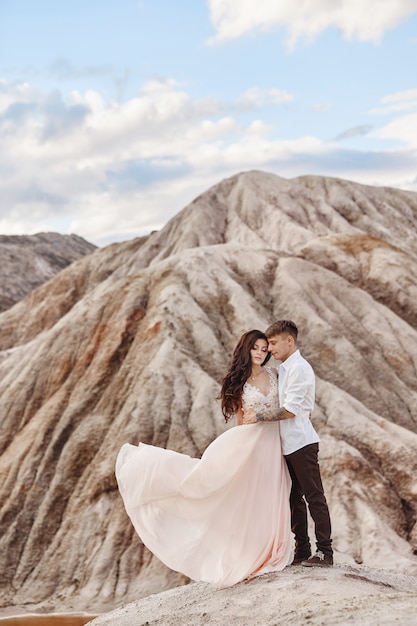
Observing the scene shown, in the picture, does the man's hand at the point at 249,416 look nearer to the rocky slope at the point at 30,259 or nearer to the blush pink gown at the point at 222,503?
the blush pink gown at the point at 222,503

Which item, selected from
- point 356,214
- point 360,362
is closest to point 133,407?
point 360,362

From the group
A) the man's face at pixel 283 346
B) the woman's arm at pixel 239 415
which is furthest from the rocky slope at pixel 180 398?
the man's face at pixel 283 346

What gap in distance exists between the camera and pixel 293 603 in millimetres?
8203

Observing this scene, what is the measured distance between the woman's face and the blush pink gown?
234 millimetres

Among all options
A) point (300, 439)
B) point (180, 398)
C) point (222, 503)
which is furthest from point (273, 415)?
point (180, 398)

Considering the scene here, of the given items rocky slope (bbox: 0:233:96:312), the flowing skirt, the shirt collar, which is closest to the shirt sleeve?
the shirt collar

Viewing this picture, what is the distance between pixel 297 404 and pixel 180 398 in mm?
17845

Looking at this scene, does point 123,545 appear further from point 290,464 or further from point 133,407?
point 290,464

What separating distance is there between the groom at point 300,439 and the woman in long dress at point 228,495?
0.51 ft

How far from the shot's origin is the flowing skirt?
941 cm

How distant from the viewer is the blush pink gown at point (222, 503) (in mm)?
9406

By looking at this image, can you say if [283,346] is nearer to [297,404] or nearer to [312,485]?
[297,404]

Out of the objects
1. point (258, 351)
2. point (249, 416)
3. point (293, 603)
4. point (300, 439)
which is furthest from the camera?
point (258, 351)

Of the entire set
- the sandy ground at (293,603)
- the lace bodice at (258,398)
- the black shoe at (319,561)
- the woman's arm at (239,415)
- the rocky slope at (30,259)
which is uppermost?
the rocky slope at (30,259)
